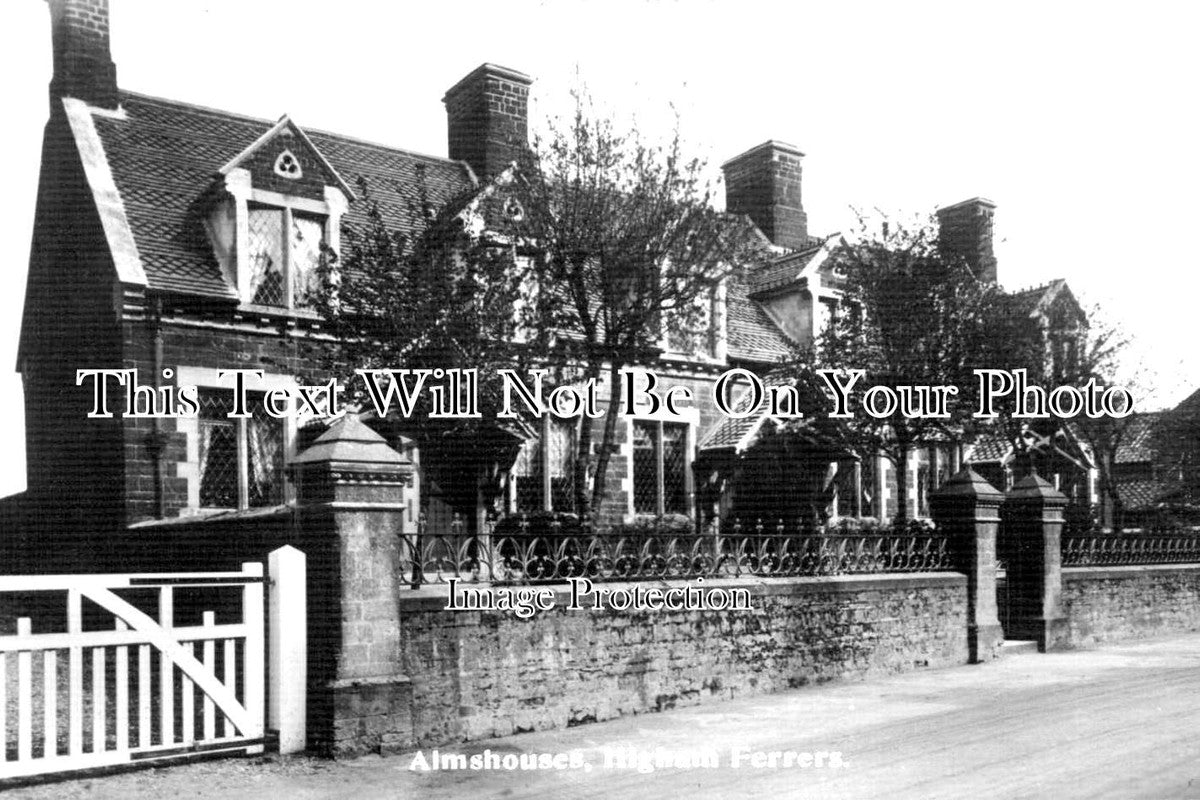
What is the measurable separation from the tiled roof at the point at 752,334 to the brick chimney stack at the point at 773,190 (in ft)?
9.75

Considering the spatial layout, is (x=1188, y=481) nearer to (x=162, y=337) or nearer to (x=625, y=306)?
(x=625, y=306)

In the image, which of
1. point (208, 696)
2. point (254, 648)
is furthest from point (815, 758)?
point (208, 696)

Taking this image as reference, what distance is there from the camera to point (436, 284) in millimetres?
13789

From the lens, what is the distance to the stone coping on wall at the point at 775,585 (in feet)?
30.5

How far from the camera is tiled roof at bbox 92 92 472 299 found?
16.2m

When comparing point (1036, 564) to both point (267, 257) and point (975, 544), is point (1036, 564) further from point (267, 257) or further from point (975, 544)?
point (267, 257)

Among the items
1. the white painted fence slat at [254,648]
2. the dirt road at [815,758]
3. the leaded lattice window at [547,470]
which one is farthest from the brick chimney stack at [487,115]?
the white painted fence slat at [254,648]

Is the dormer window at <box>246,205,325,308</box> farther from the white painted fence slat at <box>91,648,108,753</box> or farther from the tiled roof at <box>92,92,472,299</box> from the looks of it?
the white painted fence slat at <box>91,648,108,753</box>

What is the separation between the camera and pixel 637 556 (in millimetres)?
11266

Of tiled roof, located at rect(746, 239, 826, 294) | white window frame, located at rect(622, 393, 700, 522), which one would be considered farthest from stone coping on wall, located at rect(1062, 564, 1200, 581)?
tiled roof, located at rect(746, 239, 826, 294)

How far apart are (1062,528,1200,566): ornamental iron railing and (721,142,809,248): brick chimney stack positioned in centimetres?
1085

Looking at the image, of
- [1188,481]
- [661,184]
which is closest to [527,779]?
[661,184]

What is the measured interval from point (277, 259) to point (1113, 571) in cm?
1495

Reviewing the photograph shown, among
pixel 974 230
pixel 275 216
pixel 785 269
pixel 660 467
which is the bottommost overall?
pixel 660 467
